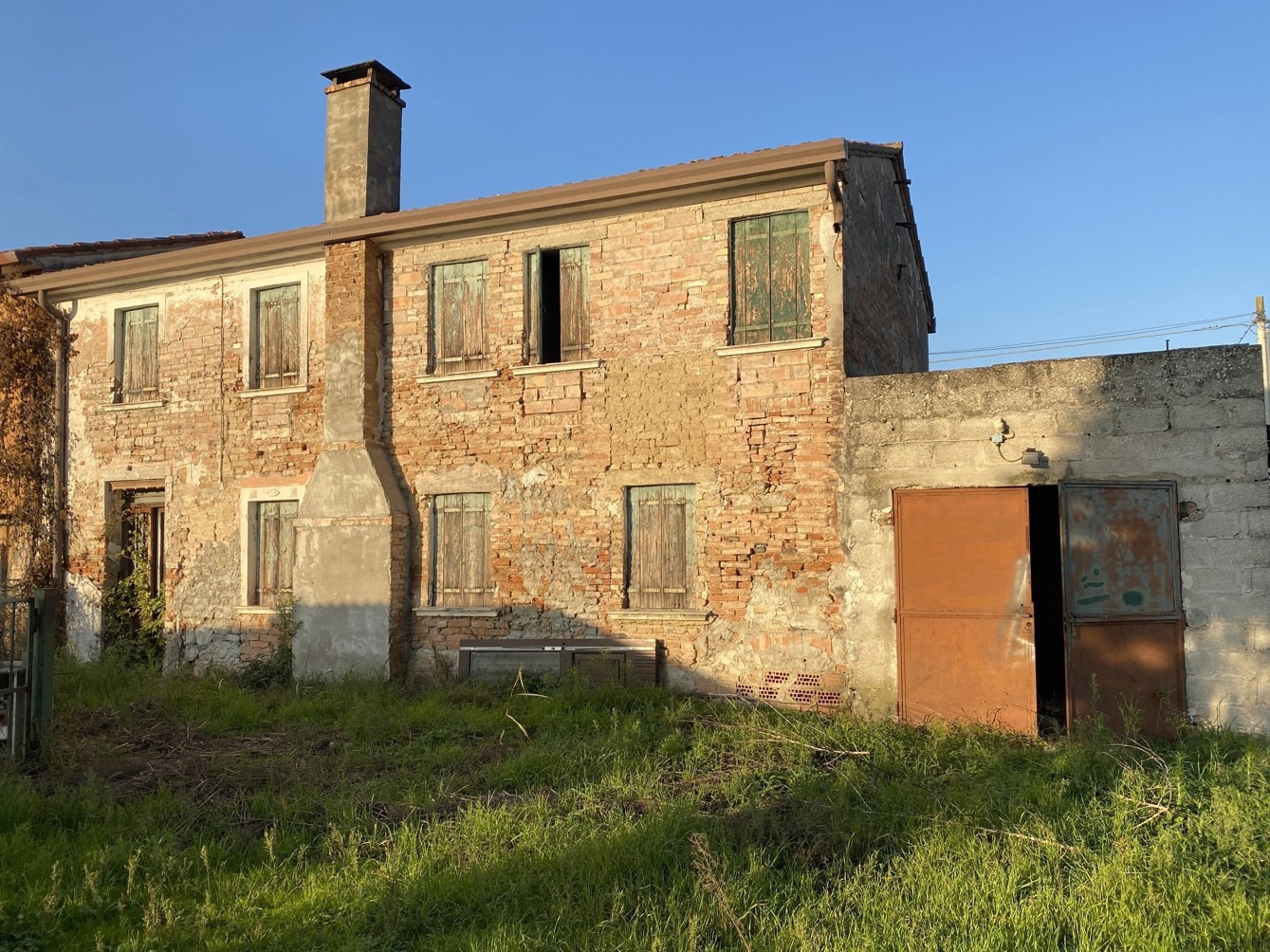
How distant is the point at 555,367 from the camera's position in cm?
1101

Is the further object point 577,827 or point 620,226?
point 620,226

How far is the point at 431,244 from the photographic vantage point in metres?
11.8

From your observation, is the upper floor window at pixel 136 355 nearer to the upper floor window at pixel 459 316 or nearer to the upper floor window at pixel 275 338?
the upper floor window at pixel 275 338

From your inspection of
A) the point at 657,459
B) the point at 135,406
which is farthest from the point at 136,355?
the point at 657,459

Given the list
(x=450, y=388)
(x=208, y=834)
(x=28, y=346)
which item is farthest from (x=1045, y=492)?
(x=28, y=346)

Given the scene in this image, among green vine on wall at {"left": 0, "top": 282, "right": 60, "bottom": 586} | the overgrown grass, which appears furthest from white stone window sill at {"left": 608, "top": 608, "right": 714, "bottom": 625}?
green vine on wall at {"left": 0, "top": 282, "right": 60, "bottom": 586}

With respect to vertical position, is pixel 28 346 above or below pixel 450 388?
above

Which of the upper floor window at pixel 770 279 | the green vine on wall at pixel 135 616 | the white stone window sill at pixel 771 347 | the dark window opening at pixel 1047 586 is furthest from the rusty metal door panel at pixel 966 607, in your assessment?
the green vine on wall at pixel 135 616

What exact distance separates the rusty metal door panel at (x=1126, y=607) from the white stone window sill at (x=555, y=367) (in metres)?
5.20

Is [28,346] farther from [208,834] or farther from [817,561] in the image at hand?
[817,561]

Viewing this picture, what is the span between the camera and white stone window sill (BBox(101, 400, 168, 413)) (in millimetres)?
12992

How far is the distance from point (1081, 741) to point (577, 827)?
464cm

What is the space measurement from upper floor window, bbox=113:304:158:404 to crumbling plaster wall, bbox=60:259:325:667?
0.13m

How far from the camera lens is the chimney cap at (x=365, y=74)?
12.5 metres
